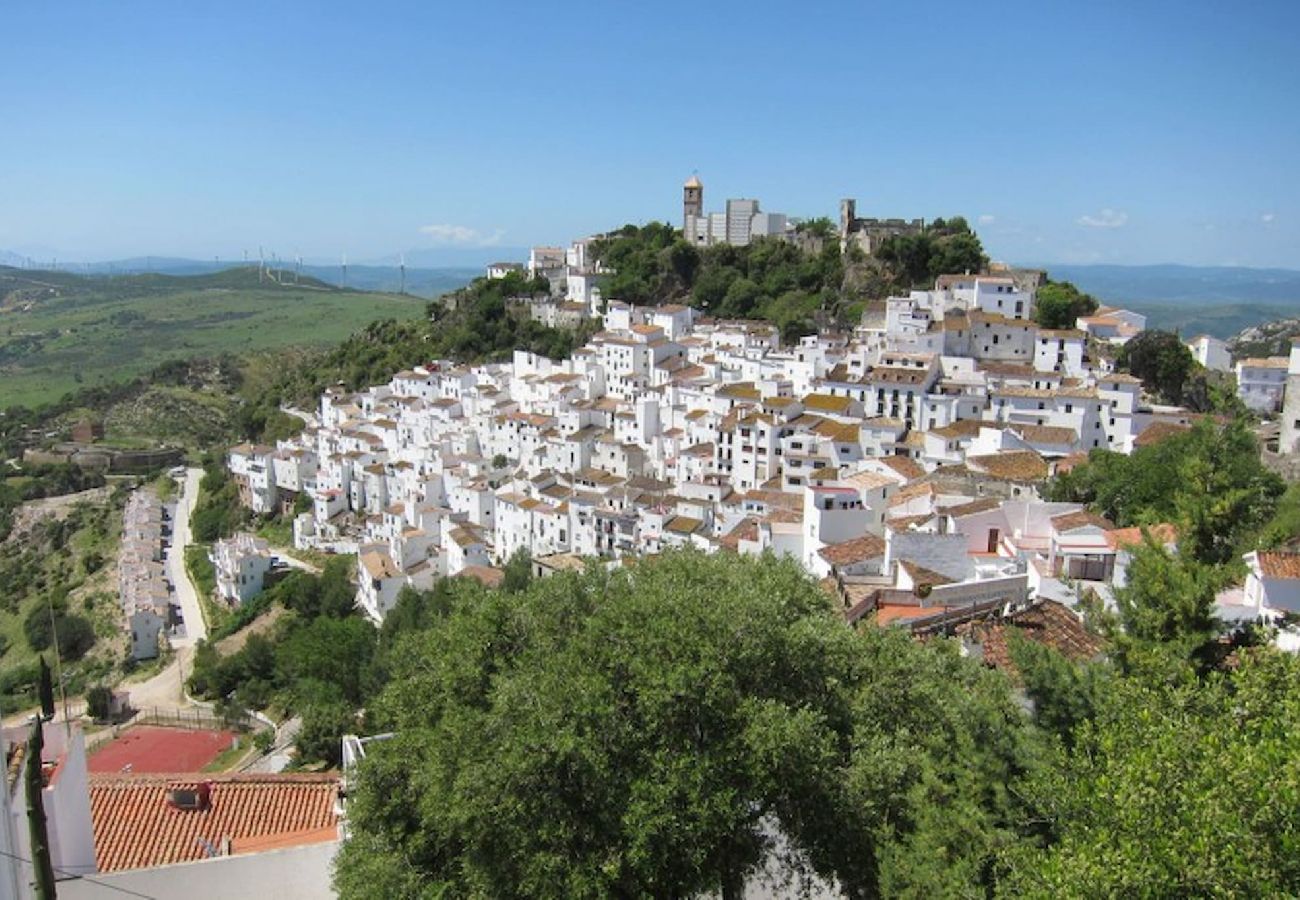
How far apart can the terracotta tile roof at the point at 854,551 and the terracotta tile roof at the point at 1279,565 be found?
7.35 meters

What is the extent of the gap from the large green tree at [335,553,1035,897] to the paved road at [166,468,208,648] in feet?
118

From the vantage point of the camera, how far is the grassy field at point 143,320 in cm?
11188

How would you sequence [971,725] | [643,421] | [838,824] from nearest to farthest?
[971,725]
[838,824]
[643,421]

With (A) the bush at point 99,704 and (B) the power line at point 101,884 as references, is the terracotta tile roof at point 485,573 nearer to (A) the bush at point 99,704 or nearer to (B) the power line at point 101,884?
(A) the bush at point 99,704

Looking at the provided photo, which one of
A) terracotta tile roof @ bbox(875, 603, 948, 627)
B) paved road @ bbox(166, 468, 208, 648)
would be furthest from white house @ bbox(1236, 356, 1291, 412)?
paved road @ bbox(166, 468, 208, 648)

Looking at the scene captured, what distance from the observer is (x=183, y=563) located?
52.0 m

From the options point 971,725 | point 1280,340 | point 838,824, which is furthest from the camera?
point 1280,340

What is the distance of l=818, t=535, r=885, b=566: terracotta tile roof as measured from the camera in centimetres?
2003

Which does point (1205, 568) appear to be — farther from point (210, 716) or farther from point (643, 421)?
point (643, 421)

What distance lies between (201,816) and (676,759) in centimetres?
640

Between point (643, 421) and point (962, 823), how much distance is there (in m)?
32.5

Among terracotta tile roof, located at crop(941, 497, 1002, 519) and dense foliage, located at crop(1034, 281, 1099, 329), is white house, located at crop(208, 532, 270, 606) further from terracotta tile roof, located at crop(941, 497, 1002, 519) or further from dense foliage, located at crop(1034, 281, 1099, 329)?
dense foliage, located at crop(1034, 281, 1099, 329)

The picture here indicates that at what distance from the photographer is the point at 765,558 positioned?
13.4 meters

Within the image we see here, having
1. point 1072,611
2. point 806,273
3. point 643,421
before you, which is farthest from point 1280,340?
point 1072,611
